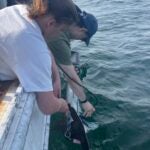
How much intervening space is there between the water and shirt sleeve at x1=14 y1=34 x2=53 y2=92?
Answer: 1.85 meters

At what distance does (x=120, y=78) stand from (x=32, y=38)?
3.88m

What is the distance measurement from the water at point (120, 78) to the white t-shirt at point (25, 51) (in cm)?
189

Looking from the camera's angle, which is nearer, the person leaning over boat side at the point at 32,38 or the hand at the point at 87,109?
the person leaning over boat side at the point at 32,38

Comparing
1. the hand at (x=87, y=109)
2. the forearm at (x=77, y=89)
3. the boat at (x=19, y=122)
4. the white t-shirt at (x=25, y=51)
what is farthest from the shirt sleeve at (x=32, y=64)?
the hand at (x=87, y=109)

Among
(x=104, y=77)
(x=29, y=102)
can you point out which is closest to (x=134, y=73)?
(x=104, y=77)

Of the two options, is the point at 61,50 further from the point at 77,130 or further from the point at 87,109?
the point at 77,130

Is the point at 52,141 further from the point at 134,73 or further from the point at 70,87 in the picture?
the point at 134,73

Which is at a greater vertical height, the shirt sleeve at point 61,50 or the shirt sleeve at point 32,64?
the shirt sleeve at point 32,64

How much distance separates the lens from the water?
5.07m

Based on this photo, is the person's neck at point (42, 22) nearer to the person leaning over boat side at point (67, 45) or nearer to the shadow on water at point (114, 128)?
the person leaning over boat side at point (67, 45)

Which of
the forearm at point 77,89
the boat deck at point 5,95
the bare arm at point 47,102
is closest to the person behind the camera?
the boat deck at point 5,95

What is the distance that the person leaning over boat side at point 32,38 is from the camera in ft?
10.0

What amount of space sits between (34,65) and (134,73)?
408 cm

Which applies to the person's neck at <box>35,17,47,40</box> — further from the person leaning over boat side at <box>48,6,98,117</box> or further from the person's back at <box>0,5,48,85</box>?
the person leaning over boat side at <box>48,6,98,117</box>
